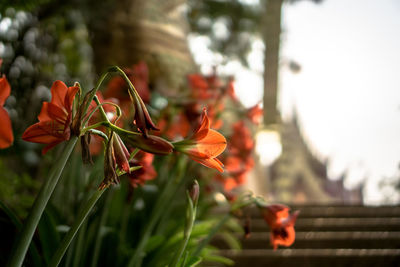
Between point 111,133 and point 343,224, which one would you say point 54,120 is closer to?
point 111,133

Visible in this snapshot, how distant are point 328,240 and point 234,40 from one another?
3331mm

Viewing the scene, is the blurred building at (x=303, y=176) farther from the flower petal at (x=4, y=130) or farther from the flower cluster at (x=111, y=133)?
the flower petal at (x=4, y=130)

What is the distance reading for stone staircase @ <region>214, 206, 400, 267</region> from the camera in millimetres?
1405

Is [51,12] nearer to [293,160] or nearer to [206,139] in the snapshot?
[206,139]

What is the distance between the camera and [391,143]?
4238mm

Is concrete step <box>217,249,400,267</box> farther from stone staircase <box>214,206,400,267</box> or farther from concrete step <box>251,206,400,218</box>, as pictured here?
concrete step <box>251,206,400,218</box>

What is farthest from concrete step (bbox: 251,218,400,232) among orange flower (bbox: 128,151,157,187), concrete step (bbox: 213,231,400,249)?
orange flower (bbox: 128,151,157,187)

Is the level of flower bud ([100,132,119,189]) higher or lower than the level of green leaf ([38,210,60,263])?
higher

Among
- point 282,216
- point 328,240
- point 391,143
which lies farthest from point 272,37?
point 282,216

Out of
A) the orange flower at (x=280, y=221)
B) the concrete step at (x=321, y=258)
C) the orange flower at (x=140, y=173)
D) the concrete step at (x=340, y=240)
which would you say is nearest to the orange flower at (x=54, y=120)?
the orange flower at (x=140, y=173)

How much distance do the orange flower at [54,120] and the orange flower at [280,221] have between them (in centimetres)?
43

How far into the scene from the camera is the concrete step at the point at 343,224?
6.56 feet

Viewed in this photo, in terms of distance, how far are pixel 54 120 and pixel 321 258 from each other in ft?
4.10

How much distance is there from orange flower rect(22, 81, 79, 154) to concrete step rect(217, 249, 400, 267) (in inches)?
47.2
